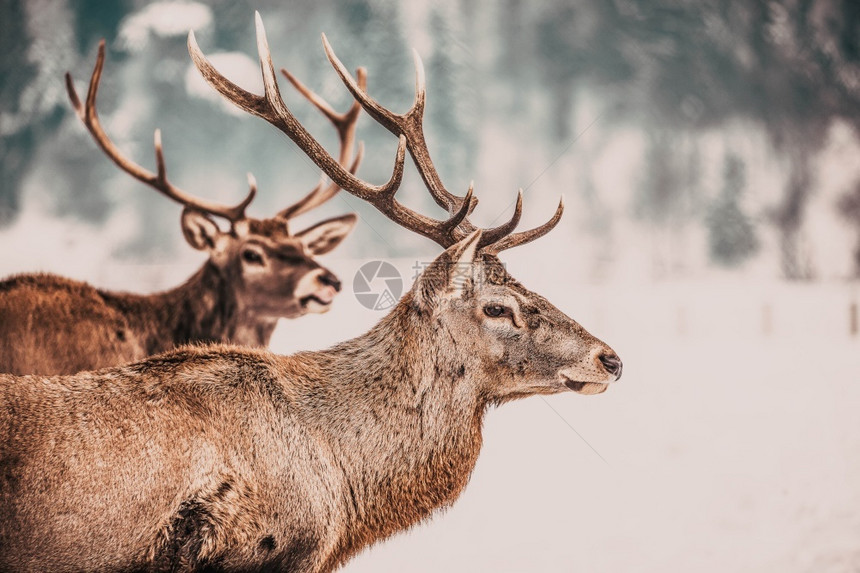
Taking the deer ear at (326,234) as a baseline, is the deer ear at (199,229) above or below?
below

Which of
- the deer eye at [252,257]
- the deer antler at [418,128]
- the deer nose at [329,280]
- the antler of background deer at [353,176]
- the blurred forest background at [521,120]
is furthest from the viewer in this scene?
the blurred forest background at [521,120]

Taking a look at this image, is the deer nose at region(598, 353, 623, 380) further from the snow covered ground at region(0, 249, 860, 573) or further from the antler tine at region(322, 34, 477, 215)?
the snow covered ground at region(0, 249, 860, 573)

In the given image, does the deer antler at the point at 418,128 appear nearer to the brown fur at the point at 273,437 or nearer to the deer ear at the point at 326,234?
the brown fur at the point at 273,437

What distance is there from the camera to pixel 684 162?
4621 mm

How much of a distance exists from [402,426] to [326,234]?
1414 mm

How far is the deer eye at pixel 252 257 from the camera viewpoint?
8.75 feet

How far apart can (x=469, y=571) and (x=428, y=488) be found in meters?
1.12

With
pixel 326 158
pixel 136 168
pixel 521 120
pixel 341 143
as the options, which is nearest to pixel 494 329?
pixel 326 158

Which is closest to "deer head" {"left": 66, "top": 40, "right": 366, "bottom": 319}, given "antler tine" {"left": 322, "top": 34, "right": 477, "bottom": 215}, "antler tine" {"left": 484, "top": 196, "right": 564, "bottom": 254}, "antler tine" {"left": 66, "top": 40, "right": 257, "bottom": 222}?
"antler tine" {"left": 66, "top": 40, "right": 257, "bottom": 222}

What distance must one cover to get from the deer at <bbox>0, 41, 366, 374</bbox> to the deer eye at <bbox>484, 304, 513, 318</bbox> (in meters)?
0.95

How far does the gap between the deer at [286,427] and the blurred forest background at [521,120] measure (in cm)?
194

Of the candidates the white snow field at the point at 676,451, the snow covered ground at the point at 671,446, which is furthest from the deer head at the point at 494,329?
the snow covered ground at the point at 671,446

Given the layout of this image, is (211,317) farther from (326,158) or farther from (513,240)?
(513,240)

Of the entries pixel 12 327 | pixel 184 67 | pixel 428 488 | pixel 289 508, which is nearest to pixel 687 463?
pixel 428 488
